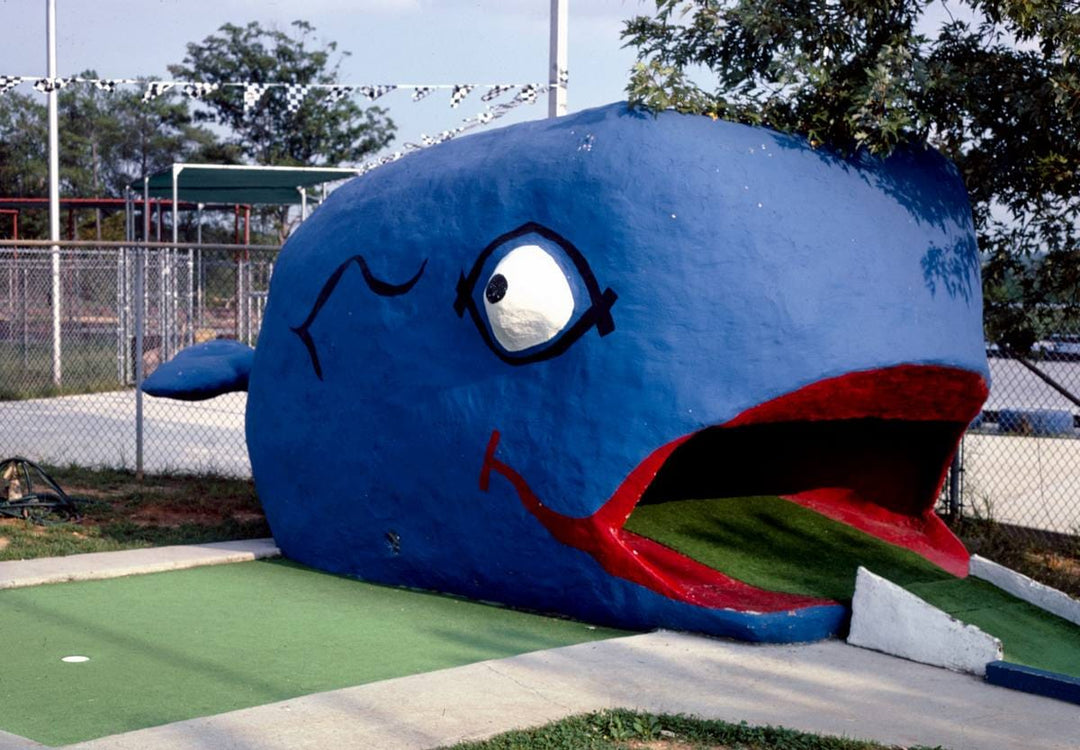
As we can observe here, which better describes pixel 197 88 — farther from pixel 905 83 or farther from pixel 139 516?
pixel 905 83

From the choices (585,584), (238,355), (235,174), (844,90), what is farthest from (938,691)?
(235,174)

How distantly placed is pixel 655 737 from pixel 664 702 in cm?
45

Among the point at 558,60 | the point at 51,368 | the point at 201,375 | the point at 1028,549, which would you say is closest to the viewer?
the point at 1028,549

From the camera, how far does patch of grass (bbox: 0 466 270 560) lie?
9.23m

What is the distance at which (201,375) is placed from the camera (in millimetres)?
9539

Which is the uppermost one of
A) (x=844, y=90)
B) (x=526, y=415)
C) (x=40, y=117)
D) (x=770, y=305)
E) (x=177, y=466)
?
(x=40, y=117)

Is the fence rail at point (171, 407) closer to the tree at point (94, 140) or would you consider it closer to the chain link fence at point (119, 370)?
the chain link fence at point (119, 370)

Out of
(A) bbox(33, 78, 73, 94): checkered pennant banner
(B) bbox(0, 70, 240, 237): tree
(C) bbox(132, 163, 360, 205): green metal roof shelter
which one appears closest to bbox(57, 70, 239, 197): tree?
(B) bbox(0, 70, 240, 237): tree

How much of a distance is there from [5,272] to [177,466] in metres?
14.1

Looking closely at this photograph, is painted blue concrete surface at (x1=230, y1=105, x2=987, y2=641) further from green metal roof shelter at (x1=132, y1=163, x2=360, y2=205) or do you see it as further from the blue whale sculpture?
green metal roof shelter at (x1=132, y1=163, x2=360, y2=205)

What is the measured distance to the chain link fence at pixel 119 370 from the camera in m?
14.1

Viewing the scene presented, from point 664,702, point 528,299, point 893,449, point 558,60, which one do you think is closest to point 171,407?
point 558,60

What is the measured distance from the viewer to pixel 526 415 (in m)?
6.85

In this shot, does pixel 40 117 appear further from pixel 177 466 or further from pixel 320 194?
pixel 177 466
